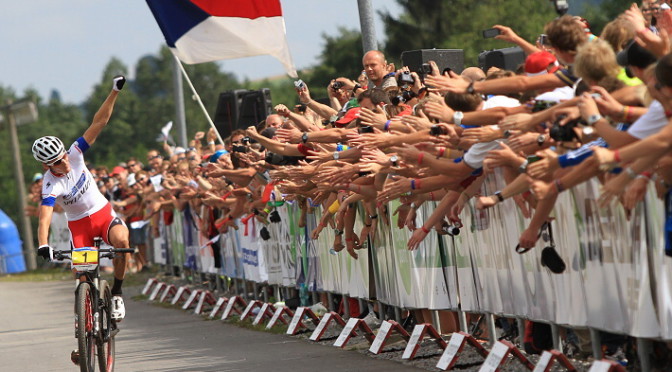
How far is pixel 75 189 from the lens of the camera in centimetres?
1201

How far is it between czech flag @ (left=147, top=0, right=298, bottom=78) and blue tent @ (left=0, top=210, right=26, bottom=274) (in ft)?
82.0

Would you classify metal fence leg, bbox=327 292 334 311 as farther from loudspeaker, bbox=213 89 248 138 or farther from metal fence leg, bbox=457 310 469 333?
loudspeaker, bbox=213 89 248 138

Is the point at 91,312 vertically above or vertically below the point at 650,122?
below

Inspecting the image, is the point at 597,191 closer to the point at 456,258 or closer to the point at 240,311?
the point at 456,258

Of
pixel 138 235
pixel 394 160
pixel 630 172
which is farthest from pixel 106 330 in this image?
pixel 138 235

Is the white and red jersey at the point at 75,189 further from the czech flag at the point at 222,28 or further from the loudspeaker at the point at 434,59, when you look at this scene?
the czech flag at the point at 222,28

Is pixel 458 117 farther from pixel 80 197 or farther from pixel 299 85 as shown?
pixel 299 85

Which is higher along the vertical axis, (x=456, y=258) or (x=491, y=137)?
(x=491, y=137)

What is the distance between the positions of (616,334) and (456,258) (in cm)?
256

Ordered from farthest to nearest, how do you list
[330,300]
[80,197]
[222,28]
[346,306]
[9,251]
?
[9,251] → [222,28] → [330,300] → [346,306] → [80,197]

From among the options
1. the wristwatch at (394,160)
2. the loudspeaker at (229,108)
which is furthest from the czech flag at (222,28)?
the wristwatch at (394,160)

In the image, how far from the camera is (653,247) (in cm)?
761

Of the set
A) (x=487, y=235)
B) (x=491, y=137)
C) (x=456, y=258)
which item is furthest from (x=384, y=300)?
(x=491, y=137)

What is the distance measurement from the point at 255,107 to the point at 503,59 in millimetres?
9842
